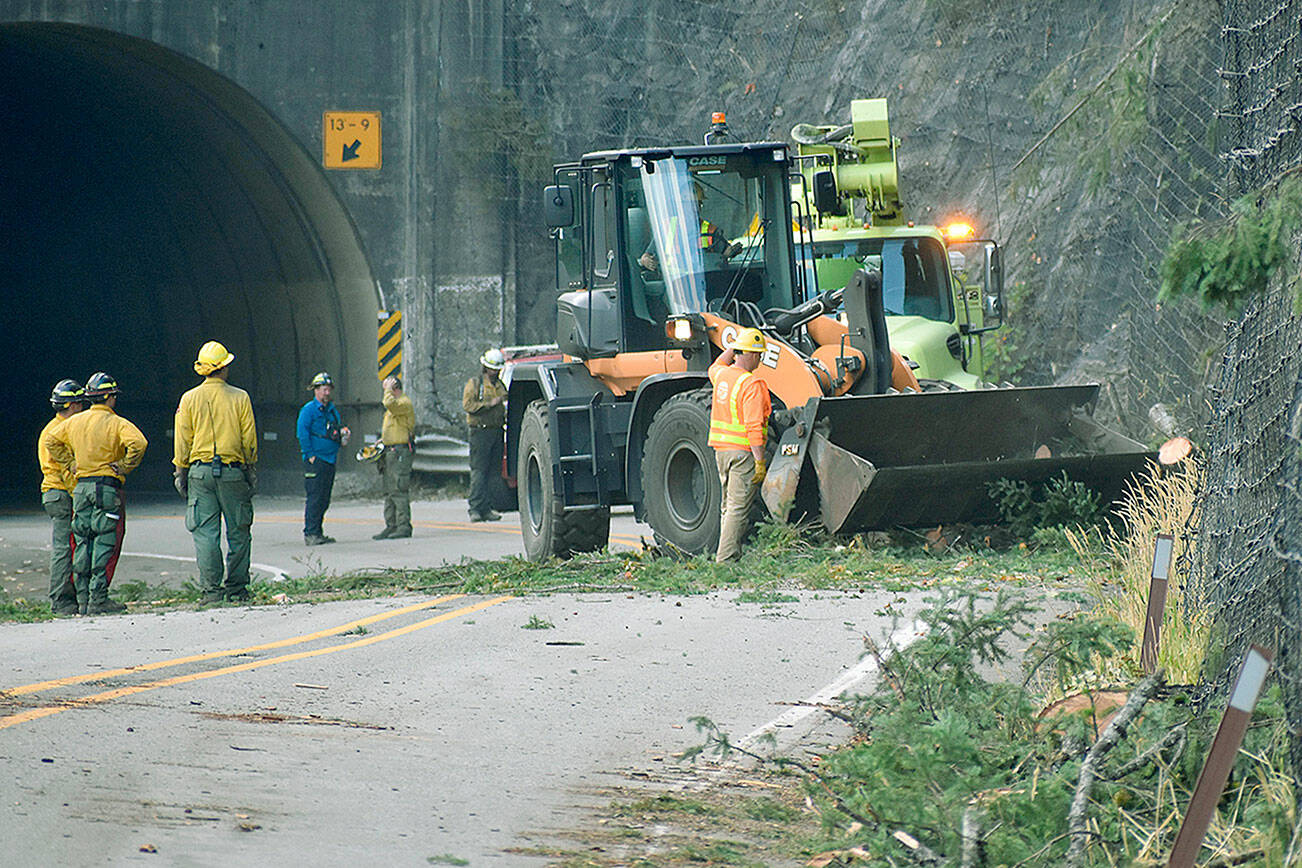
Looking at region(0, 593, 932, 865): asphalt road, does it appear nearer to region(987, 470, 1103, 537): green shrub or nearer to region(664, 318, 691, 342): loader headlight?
region(987, 470, 1103, 537): green shrub

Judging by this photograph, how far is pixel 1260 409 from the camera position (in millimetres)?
5539

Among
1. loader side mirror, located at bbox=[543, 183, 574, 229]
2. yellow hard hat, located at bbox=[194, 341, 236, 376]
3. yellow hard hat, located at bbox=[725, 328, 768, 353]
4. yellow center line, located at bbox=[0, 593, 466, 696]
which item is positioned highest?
loader side mirror, located at bbox=[543, 183, 574, 229]

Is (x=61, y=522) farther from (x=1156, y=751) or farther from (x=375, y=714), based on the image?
(x=1156, y=751)

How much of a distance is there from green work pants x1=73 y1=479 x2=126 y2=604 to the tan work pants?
4.67 meters

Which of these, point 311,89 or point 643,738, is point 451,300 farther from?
point 643,738

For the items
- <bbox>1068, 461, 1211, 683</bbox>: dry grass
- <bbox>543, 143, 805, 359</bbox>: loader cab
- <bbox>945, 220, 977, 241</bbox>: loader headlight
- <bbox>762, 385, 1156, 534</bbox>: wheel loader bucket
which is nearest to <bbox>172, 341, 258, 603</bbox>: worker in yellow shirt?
<bbox>543, 143, 805, 359</bbox>: loader cab

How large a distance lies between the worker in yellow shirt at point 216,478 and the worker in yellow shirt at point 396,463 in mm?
Answer: 5639

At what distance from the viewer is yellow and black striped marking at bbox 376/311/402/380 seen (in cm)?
2436

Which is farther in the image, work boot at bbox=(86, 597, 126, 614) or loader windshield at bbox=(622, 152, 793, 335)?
loader windshield at bbox=(622, 152, 793, 335)

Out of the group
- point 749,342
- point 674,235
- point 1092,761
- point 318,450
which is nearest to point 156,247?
point 318,450

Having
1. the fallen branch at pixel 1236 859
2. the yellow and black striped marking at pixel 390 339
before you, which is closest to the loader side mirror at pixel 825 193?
the fallen branch at pixel 1236 859

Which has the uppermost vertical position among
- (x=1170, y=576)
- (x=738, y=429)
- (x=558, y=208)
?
(x=558, y=208)

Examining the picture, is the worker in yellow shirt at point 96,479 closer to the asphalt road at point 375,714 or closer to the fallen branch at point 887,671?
the asphalt road at point 375,714

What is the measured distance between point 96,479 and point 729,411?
16.1 ft
